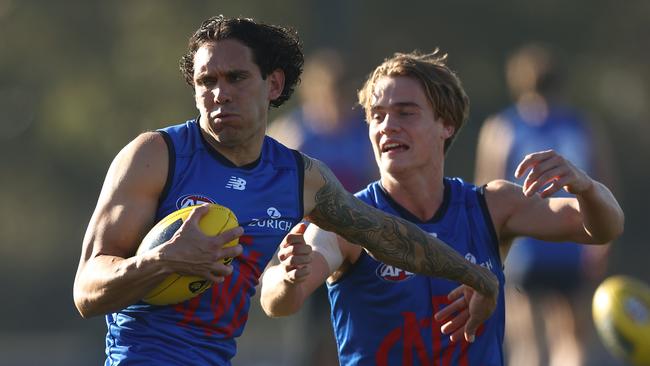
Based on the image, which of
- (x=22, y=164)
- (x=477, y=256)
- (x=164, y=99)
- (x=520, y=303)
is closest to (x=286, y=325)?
(x=164, y=99)

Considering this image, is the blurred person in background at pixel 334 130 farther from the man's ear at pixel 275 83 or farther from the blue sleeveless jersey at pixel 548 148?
the man's ear at pixel 275 83

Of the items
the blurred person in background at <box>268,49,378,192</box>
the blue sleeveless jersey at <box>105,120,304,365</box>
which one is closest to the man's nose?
the blue sleeveless jersey at <box>105,120,304,365</box>

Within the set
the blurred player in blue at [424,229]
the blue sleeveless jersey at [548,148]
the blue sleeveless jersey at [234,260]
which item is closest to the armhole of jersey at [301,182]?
the blue sleeveless jersey at [234,260]

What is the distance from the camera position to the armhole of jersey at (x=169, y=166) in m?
5.41

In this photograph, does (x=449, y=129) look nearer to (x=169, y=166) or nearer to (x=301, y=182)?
(x=301, y=182)

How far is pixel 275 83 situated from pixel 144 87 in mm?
19071

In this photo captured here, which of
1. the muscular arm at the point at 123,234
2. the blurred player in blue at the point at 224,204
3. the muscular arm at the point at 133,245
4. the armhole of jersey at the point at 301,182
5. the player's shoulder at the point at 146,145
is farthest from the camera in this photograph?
the armhole of jersey at the point at 301,182

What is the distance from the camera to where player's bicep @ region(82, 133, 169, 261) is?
17.0 feet

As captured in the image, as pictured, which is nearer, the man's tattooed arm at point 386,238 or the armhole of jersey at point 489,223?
the man's tattooed arm at point 386,238

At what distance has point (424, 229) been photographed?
21.1 ft

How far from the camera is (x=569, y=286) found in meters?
10.2

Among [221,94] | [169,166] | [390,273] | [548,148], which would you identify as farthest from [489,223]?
[548,148]

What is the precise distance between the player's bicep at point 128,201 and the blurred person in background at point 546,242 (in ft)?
17.0

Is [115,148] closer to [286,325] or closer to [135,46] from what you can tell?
[135,46]
